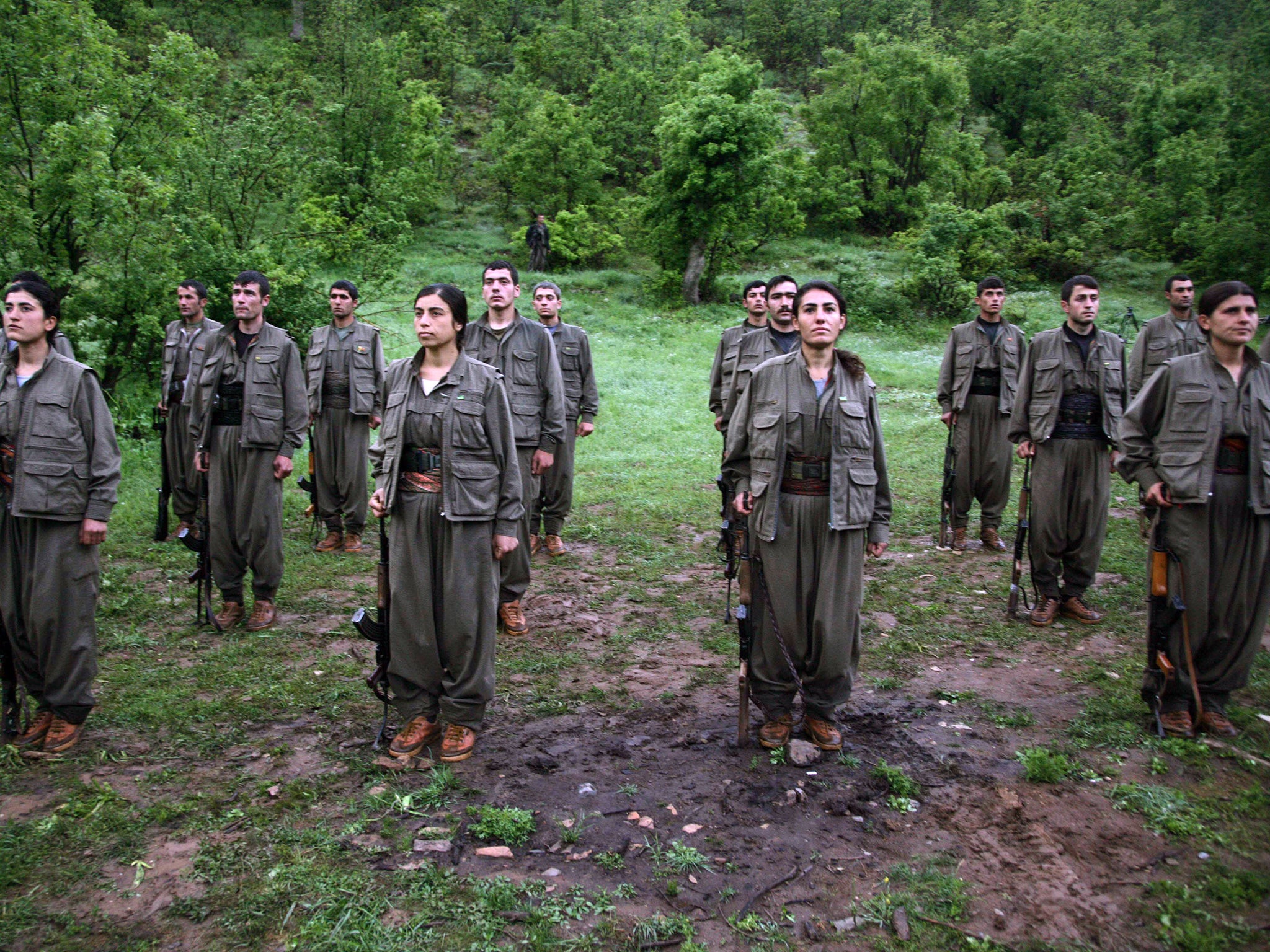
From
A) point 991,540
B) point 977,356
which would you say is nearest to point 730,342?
point 977,356

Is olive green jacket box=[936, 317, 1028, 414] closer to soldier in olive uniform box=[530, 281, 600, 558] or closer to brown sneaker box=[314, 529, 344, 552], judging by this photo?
soldier in olive uniform box=[530, 281, 600, 558]

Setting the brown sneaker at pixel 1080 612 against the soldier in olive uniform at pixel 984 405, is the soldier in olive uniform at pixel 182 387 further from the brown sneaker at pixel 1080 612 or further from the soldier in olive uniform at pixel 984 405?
the brown sneaker at pixel 1080 612

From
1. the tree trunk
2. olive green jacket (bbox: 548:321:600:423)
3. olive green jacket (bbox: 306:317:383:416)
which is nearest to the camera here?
olive green jacket (bbox: 548:321:600:423)

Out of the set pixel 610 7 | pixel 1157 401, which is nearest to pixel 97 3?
pixel 610 7

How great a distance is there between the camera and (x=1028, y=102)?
36.4m

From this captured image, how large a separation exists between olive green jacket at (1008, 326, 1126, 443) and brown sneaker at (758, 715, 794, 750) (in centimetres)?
358

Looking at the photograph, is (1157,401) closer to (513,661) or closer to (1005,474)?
(1005,474)

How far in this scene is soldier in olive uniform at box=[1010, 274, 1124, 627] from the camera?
7082 millimetres

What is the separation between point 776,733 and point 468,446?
2.29m

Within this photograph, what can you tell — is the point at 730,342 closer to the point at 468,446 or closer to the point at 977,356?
the point at 977,356

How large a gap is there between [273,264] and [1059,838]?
1116cm

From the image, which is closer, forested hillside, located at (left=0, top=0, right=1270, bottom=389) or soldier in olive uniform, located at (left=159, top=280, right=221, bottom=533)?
soldier in olive uniform, located at (left=159, top=280, right=221, bottom=533)

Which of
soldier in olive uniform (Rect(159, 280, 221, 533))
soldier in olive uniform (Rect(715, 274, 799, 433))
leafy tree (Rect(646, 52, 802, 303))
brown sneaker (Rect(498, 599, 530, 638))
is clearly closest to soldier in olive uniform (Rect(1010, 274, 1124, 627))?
soldier in olive uniform (Rect(715, 274, 799, 433))

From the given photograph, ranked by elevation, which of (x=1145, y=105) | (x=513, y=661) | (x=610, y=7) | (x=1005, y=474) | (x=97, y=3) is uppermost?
(x=610, y=7)
